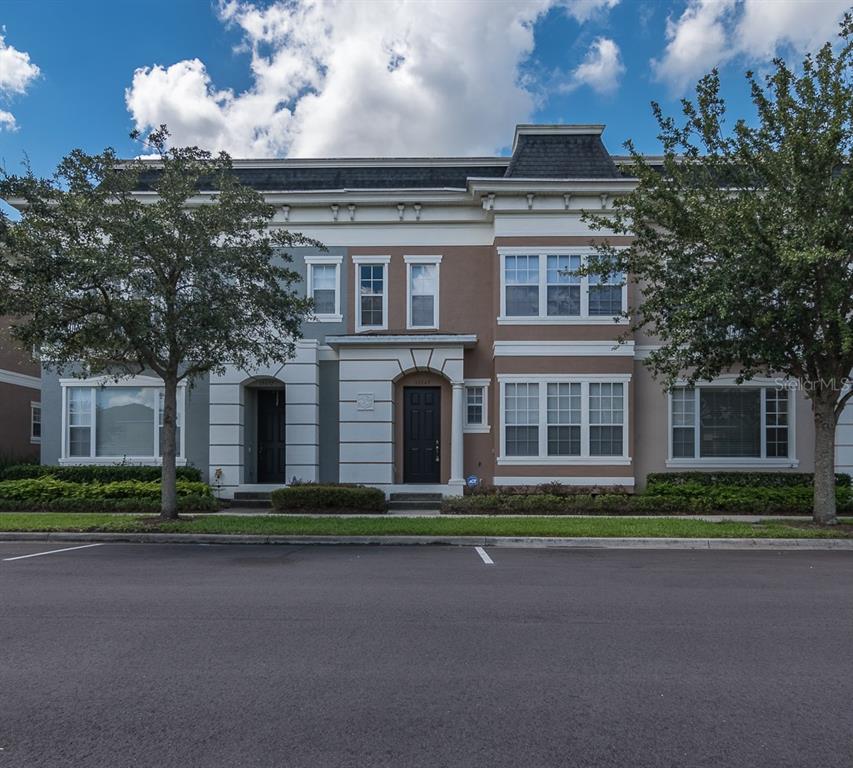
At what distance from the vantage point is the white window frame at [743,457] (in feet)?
59.0

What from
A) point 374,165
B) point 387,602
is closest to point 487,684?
point 387,602

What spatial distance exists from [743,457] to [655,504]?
3812 mm

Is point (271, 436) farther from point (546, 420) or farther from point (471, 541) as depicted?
point (471, 541)

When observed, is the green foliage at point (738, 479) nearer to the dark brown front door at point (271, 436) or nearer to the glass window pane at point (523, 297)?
the glass window pane at point (523, 297)

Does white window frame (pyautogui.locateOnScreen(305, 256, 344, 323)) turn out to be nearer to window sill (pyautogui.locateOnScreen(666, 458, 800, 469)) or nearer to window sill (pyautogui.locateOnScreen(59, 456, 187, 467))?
window sill (pyautogui.locateOnScreen(59, 456, 187, 467))

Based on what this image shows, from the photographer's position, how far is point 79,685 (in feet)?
16.5

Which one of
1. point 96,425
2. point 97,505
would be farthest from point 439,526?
point 96,425

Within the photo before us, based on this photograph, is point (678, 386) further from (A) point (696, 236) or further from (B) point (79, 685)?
(B) point (79, 685)

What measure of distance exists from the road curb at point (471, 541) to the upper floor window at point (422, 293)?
7.71 m

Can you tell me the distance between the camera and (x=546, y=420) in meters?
18.0

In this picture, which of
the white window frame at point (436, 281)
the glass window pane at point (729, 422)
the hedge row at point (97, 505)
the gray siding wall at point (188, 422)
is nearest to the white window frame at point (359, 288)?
the white window frame at point (436, 281)

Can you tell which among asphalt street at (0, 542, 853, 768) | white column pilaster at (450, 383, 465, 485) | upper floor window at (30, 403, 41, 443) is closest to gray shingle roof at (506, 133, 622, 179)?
white column pilaster at (450, 383, 465, 485)

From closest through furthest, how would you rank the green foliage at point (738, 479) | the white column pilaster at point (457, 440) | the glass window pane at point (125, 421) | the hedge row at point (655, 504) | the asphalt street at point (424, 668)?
the asphalt street at point (424, 668) < the hedge row at point (655, 504) < the green foliage at point (738, 479) < the white column pilaster at point (457, 440) < the glass window pane at point (125, 421)

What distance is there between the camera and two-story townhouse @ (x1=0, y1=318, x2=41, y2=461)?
22.0 m
